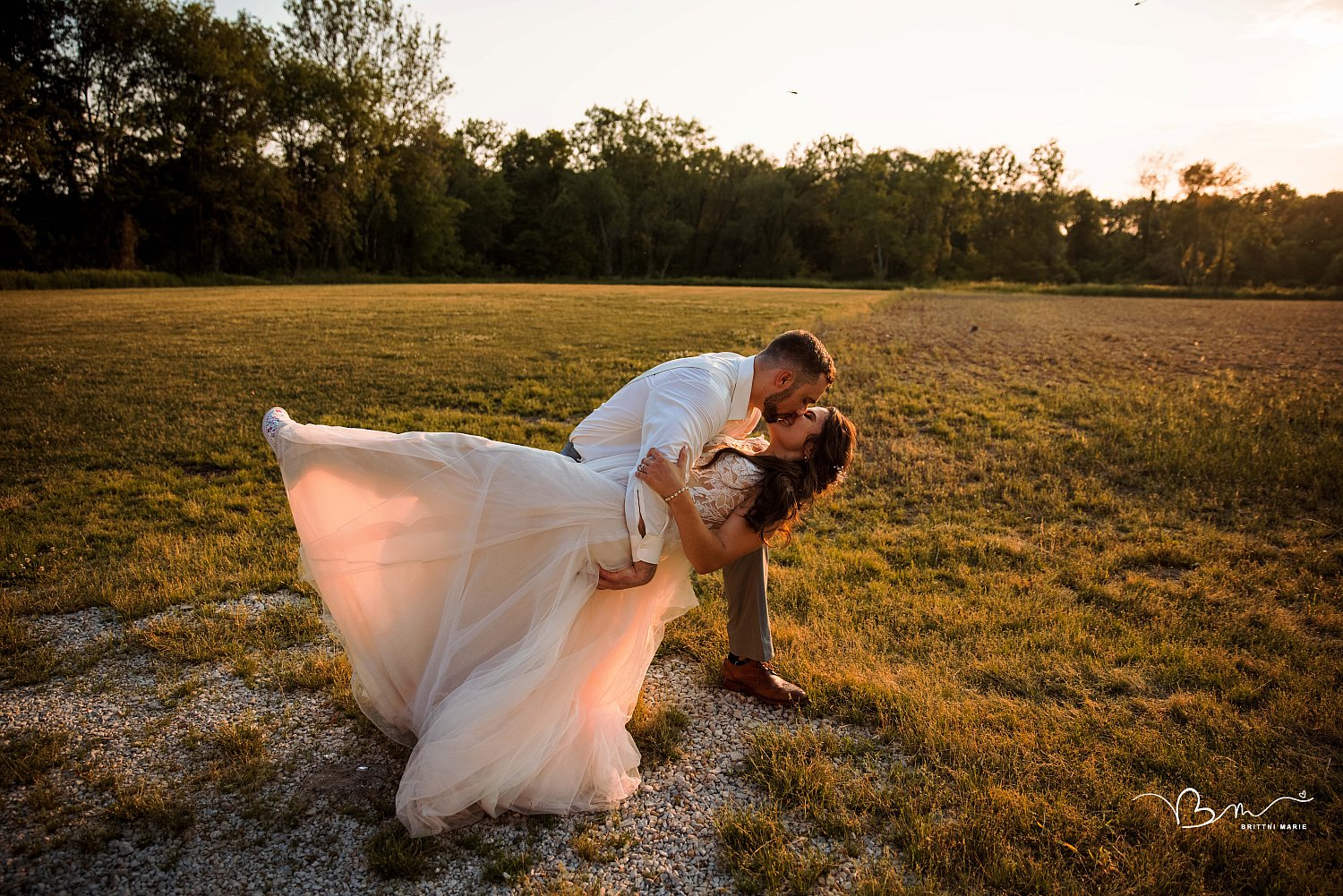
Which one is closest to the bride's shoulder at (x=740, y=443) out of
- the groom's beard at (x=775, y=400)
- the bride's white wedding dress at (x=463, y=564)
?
the groom's beard at (x=775, y=400)

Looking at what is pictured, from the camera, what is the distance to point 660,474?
145 inches

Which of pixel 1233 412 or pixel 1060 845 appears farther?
pixel 1233 412

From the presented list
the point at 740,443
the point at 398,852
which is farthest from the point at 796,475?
the point at 398,852

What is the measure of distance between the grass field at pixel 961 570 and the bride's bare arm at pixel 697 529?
1.21m

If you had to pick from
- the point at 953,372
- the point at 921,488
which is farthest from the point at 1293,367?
the point at 921,488

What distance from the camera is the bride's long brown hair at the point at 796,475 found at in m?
4.11

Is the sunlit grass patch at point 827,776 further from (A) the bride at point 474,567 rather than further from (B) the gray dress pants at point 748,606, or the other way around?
Result: (A) the bride at point 474,567

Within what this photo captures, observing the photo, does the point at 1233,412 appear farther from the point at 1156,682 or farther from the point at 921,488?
the point at 1156,682

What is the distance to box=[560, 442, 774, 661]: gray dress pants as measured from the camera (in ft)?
15.1

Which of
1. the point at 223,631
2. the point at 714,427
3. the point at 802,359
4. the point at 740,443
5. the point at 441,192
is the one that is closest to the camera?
the point at 714,427

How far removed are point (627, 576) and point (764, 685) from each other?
148 centimetres

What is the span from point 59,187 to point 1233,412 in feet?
194

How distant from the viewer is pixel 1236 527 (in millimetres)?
8016

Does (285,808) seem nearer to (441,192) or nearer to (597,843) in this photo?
(597,843)
